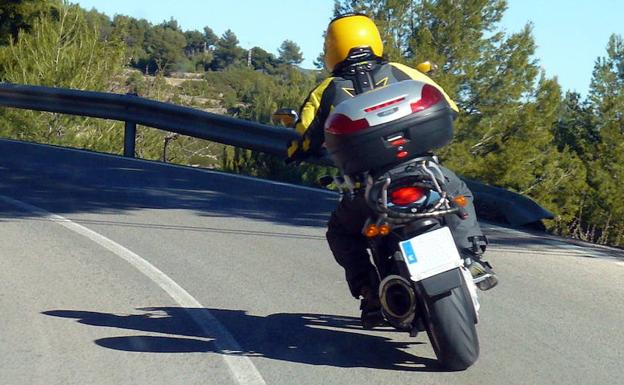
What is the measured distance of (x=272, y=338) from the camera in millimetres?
6059

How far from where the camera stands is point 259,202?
36.6 ft

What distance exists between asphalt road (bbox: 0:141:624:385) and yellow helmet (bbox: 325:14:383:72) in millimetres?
1645

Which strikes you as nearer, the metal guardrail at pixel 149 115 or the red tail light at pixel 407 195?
the red tail light at pixel 407 195

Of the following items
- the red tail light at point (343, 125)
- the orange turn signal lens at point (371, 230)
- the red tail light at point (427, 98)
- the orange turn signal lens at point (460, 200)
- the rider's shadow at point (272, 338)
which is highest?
the red tail light at point (427, 98)

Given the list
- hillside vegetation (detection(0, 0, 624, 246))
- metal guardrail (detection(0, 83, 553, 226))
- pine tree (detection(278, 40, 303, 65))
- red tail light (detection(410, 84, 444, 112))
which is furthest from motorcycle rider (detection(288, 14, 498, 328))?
pine tree (detection(278, 40, 303, 65))

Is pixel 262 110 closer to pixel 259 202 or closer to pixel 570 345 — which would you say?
pixel 259 202

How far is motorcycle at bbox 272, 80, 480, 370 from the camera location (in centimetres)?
501

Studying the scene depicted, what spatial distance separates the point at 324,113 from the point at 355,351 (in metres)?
1.36

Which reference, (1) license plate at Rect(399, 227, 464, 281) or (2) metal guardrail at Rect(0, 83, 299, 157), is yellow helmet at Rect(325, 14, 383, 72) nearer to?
(1) license plate at Rect(399, 227, 464, 281)

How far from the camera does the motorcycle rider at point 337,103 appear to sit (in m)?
5.38

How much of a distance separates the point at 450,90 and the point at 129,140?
31924 millimetres

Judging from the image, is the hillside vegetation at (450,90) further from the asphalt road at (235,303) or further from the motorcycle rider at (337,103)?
the motorcycle rider at (337,103)

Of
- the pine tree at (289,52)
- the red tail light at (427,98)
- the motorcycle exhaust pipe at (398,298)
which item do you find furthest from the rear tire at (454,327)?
the pine tree at (289,52)

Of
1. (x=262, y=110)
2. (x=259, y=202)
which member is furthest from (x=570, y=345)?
(x=262, y=110)
